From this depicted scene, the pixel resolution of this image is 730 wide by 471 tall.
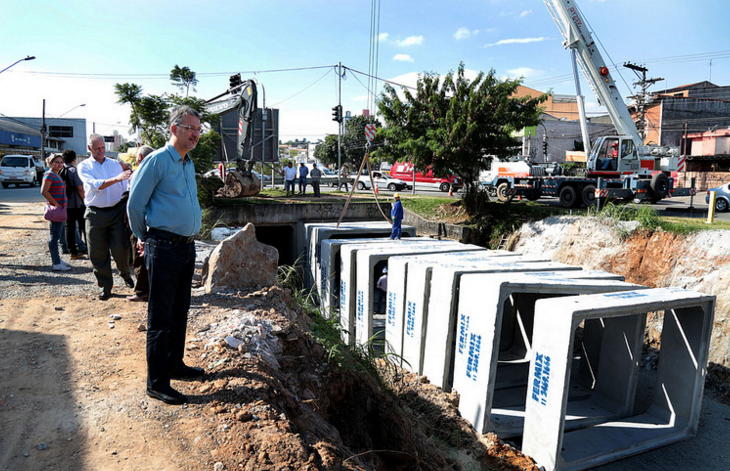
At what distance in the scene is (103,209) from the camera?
5.21 meters

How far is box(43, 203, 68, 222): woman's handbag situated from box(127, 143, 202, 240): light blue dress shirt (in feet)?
15.7

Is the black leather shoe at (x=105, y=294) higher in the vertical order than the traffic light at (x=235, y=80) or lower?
lower

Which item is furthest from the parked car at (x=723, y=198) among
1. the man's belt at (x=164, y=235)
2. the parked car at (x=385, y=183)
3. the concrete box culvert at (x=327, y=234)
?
the man's belt at (x=164, y=235)

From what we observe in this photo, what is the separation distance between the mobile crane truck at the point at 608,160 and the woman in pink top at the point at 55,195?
14987 mm

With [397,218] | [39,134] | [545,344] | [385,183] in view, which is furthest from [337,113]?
[39,134]

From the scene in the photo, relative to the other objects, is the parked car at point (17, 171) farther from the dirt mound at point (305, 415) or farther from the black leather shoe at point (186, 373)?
the black leather shoe at point (186, 373)

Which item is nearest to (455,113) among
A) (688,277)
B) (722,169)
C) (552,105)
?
(688,277)

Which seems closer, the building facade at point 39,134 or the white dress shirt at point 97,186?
the white dress shirt at point 97,186

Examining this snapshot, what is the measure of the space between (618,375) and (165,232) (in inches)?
284

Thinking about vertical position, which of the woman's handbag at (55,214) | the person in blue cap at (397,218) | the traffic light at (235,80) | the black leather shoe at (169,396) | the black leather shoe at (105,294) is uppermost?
the traffic light at (235,80)

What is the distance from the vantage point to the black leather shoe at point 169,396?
316 centimetres

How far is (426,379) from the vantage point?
25.0 feet

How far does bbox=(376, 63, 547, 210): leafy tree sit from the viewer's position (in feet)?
48.1

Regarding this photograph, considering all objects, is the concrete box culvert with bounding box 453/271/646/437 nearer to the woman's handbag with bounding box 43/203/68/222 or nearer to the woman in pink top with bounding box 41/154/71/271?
the woman in pink top with bounding box 41/154/71/271
